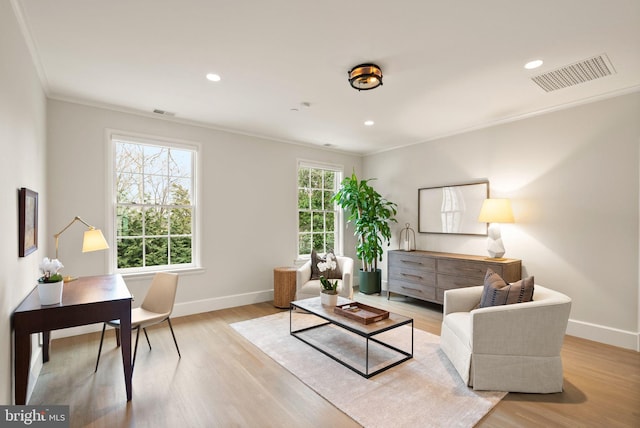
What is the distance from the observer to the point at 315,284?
4379mm

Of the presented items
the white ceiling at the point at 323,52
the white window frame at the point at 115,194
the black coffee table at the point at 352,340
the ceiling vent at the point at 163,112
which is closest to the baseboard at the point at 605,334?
the black coffee table at the point at 352,340

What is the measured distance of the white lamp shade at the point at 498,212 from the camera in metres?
3.88

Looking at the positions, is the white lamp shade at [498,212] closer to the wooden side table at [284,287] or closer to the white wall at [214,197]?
the wooden side table at [284,287]

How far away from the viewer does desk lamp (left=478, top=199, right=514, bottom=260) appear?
12.8ft

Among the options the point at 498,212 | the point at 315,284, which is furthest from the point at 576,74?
the point at 315,284

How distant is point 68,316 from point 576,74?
4.49m

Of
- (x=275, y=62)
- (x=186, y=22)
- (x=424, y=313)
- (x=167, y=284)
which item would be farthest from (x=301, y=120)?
(x=424, y=313)

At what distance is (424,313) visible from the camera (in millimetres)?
4414

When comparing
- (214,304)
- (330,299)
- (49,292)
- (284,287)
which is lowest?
(214,304)

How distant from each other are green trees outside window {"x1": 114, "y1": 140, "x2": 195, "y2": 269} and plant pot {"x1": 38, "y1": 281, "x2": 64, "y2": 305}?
1834mm

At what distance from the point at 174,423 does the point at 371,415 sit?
1.29m

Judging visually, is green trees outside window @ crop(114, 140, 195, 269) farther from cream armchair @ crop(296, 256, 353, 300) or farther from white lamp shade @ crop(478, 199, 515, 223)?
white lamp shade @ crop(478, 199, 515, 223)

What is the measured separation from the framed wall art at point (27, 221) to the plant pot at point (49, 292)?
0.97 ft

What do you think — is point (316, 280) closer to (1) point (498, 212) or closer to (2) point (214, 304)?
(2) point (214, 304)
